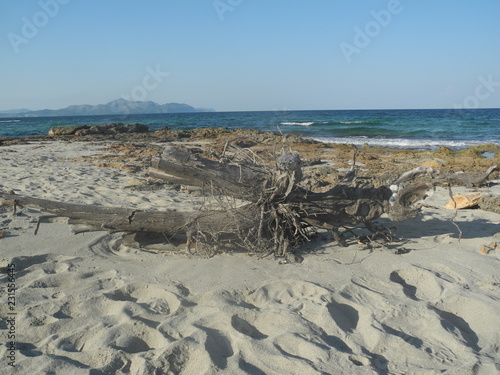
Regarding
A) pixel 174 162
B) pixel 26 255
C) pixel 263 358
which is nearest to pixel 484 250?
pixel 263 358

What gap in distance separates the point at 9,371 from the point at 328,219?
113 inches

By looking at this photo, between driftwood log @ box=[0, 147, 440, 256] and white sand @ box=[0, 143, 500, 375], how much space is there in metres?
0.24

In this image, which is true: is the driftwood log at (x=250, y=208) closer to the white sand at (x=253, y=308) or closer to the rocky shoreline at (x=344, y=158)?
the white sand at (x=253, y=308)

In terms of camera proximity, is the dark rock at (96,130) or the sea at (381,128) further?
the dark rock at (96,130)

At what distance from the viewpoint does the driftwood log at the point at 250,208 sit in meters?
3.75

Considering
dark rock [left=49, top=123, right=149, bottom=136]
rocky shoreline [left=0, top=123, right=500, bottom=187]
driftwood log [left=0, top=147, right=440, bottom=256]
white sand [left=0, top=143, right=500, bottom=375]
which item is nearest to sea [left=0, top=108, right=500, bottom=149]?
driftwood log [left=0, top=147, right=440, bottom=256]

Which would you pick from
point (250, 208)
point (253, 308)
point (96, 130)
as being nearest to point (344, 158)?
point (250, 208)

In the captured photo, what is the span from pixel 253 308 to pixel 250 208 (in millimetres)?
1137

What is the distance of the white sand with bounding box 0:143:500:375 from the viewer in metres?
2.39

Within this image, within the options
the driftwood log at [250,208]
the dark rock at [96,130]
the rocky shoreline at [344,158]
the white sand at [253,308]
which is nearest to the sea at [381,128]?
the driftwood log at [250,208]

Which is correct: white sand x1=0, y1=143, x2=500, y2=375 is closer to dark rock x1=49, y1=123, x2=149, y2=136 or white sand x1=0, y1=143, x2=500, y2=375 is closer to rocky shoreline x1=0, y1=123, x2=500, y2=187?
rocky shoreline x1=0, y1=123, x2=500, y2=187

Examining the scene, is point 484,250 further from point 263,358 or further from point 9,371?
point 9,371

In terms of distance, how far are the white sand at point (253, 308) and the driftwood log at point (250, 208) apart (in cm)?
24

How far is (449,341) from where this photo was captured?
2576 millimetres
